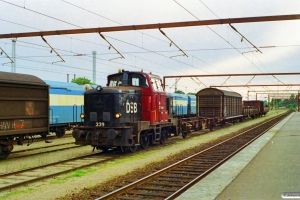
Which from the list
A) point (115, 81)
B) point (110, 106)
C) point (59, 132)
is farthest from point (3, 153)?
point (59, 132)

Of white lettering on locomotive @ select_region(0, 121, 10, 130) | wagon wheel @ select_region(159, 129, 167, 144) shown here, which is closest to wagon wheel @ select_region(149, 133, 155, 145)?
wagon wheel @ select_region(159, 129, 167, 144)

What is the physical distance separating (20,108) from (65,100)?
10.2 meters

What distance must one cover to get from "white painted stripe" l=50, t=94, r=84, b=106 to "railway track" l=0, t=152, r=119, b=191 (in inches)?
352

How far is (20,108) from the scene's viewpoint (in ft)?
41.7

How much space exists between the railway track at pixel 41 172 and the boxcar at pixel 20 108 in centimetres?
197

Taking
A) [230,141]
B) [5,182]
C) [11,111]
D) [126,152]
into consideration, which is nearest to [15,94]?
[11,111]

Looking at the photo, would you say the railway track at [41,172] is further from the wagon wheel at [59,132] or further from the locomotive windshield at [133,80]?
the wagon wheel at [59,132]

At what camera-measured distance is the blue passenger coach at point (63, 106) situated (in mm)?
21500

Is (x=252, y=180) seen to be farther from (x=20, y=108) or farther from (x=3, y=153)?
(x=3, y=153)

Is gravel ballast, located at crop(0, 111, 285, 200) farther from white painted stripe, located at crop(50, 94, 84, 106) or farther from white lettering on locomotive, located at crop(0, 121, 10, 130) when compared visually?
white painted stripe, located at crop(50, 94, 84, 106)

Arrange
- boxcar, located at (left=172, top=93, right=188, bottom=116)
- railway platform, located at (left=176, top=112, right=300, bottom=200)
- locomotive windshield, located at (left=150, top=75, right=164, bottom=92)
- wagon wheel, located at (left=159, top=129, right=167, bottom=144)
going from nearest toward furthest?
railway platform, located at (left=176, top=112, right=300, bottom=200), locomotive windshield, located at (left=150, top=75, right=164, bottom=92), wagon wheel, located at (left=159, top=129, right=167, bottom=144), boxcar, located at (left=172, top=93, right=188, bottom=116)

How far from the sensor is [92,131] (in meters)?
13.8

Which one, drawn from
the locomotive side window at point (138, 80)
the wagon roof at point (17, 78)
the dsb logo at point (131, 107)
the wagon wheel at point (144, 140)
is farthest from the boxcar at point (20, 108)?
the wagon wheel at point (144, 140)

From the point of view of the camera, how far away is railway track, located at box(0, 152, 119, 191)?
9.12m
